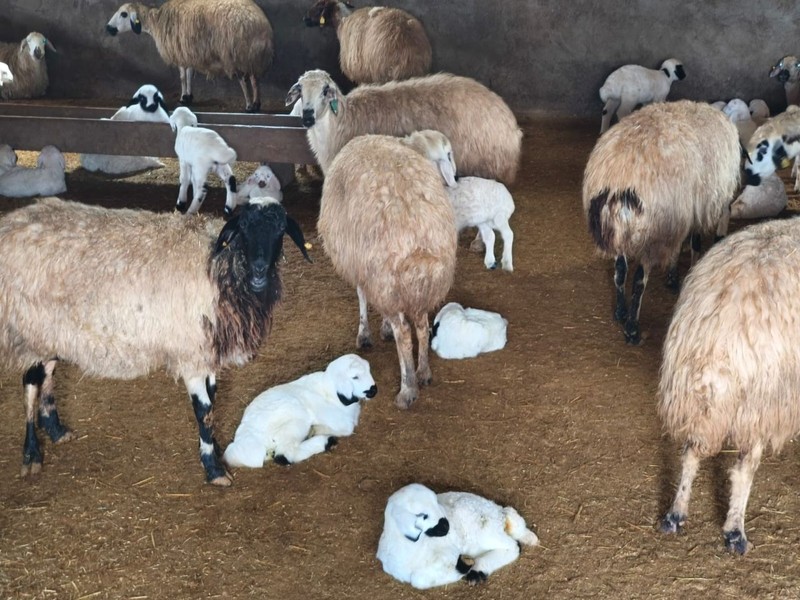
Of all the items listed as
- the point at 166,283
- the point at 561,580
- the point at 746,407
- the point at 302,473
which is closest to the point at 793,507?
the point at 746,407

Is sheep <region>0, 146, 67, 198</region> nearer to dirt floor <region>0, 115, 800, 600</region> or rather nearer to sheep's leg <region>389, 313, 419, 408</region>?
dirt floor <region>0, 115, 800, 600</region>

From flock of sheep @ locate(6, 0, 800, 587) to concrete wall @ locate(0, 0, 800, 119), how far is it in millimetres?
3821

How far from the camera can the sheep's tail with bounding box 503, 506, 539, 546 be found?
12.6 feet

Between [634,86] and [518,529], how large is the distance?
24.1 ft

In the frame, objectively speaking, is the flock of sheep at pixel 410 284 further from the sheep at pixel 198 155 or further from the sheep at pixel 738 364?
the sheep at pixel 198 155

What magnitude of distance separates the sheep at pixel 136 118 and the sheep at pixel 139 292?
426 cm

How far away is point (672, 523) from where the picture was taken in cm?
391

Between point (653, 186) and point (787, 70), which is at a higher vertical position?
point (787, 70)

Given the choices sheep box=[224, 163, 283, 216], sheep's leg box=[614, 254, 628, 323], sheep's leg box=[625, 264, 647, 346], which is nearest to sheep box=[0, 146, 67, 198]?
sheep box=[224, 163, 283, 216]

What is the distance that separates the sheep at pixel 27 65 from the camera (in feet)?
38.0

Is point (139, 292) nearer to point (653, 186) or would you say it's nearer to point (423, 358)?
point (423, 358)

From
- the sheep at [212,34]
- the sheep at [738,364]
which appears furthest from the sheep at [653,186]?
the sheep at [212,34]

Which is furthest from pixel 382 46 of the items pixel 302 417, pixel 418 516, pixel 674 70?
pixel 418 516

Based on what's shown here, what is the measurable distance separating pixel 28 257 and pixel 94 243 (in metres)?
0.34
